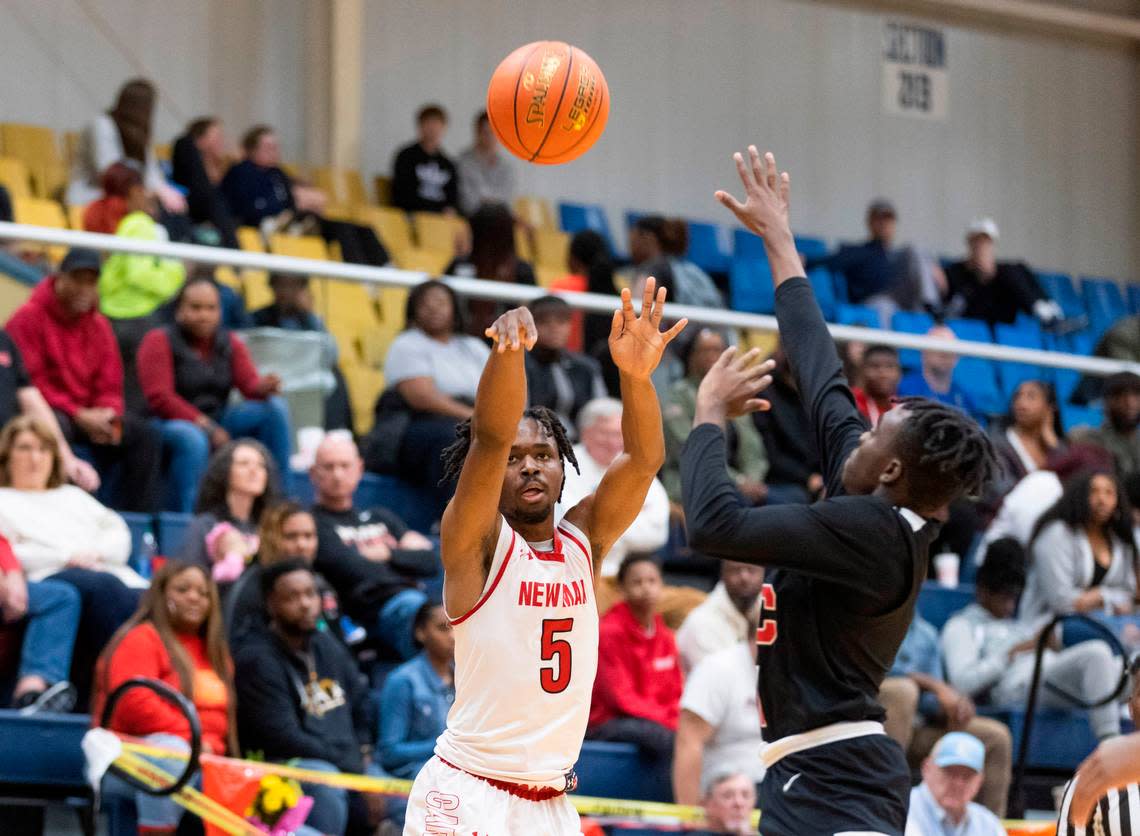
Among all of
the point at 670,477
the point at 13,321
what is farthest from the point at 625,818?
the point at 13,321

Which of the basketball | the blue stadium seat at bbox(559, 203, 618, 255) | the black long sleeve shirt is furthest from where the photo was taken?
the blue stadium seat at bbox(559, 203, 618, 255)

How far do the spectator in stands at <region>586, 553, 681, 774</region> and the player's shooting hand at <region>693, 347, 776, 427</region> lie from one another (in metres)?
3.70

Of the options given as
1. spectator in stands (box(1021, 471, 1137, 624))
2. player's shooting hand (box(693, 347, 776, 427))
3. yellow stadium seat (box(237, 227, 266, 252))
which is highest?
yellow stadium seat (box(237, 227, 266, 252))

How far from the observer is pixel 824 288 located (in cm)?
1517

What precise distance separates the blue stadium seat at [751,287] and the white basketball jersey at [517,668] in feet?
33.7

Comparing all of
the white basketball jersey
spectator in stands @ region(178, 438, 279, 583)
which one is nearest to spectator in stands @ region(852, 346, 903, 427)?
spectator in stands @ region(178, 438, 279, 583)

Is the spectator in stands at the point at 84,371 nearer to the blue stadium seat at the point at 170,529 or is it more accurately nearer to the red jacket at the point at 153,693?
the blue stadium seat at the point at 170,529

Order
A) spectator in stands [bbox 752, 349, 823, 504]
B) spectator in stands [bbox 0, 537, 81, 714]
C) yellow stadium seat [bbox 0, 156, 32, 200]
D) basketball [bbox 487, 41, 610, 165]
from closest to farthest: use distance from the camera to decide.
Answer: basketball [bbox 487, 41, 610, 165]
spectator in stands [bbox 0, 537, 81, 714]
spectator in stands [bbox 752, 349, 823, 504]
yellow stadium seat [bbox 0, 156, 32, 200]

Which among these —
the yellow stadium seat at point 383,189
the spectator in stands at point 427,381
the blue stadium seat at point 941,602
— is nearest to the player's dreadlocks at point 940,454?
the spectator in stands at point 427,381

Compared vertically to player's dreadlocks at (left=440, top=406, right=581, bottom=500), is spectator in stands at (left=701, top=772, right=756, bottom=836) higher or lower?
lower

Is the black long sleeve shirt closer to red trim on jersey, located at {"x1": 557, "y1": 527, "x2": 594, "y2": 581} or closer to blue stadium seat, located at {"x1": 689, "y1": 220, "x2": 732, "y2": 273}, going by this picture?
red trim on jersey, located at {"x1": 557, "y1": 527, "x2": 594, "y2": 581}

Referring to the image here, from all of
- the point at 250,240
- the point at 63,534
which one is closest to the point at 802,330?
the point at 63,534

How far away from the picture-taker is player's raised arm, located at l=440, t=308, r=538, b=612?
421 cm

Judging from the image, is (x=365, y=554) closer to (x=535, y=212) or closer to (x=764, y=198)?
(x=764, y=198)
